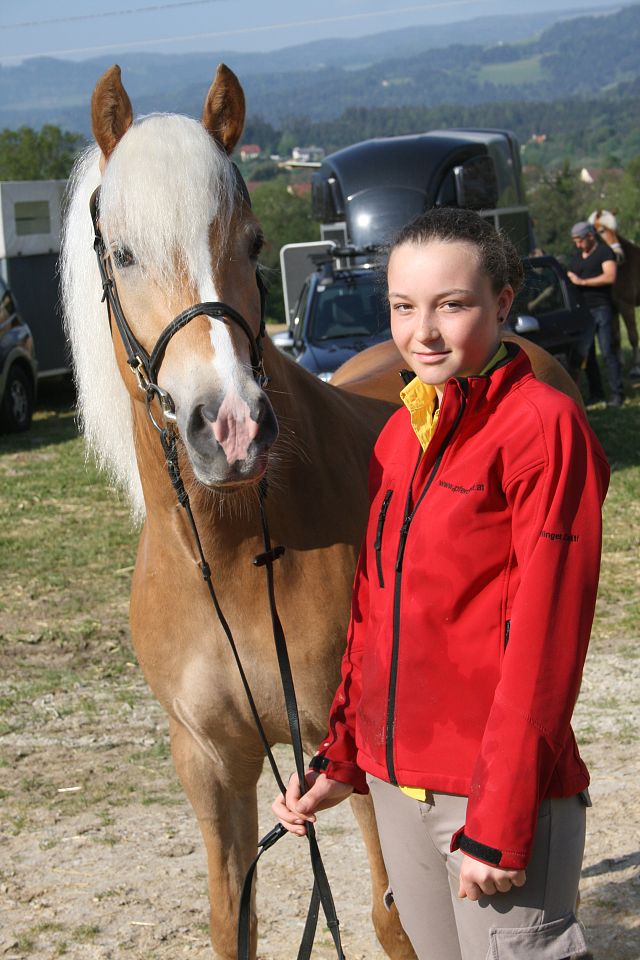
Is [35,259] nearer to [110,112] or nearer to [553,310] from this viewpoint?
[553,310]

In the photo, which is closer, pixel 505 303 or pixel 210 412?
pixel 505 303

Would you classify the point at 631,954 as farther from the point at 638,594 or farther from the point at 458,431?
the point at 638,594

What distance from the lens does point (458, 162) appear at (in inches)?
579

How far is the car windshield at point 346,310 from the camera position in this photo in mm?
10039

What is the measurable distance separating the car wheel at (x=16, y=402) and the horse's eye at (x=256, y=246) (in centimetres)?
1060

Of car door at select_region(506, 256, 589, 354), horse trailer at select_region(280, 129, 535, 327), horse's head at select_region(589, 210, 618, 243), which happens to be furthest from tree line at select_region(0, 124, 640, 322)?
car door at select_region(506, 256, 589, 354)

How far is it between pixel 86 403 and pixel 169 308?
610 mm

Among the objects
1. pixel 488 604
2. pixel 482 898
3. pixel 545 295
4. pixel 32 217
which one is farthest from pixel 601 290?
pixel 482 898

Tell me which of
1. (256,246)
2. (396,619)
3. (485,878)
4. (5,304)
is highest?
(256,246)

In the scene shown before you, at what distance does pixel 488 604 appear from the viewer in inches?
68.1

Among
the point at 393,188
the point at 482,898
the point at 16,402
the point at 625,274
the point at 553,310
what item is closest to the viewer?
the point at 482,898

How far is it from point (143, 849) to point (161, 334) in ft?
7.52

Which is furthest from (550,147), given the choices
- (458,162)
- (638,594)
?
(638,594)

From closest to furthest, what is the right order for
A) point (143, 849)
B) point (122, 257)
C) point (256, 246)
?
point (122, 257) < point (256, 246) < point (143, 849)
